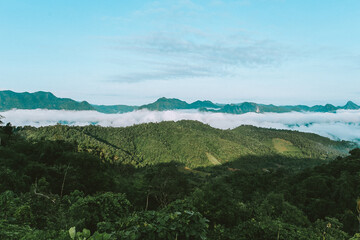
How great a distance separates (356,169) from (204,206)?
69536 millimetres

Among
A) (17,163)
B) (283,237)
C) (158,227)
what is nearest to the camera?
(158,227)

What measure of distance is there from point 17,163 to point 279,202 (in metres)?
46.2

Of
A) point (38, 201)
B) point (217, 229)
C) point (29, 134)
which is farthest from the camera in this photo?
point (29, 134)

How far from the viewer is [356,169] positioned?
202 feet

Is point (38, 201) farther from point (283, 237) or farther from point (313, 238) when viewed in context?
Answer: point (313, 238)

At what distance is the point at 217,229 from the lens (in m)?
10.6

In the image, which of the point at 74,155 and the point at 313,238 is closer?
the point at 313,238

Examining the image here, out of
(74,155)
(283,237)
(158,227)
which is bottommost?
(74,155)

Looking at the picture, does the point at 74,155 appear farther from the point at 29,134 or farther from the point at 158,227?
the point at 29,134

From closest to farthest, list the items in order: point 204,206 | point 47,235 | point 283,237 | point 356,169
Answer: point 47,235 < point 283,237 < point 204,206 < point 356,169

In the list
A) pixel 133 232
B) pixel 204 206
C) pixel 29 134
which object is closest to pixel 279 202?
pixel 204 206

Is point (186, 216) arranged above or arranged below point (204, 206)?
above

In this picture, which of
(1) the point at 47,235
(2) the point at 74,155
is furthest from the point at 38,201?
(2) the point at 74,155

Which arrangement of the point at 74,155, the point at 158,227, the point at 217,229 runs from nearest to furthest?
1. the point at 158,227
2. the point at 217,229
3. the point at 74,155
